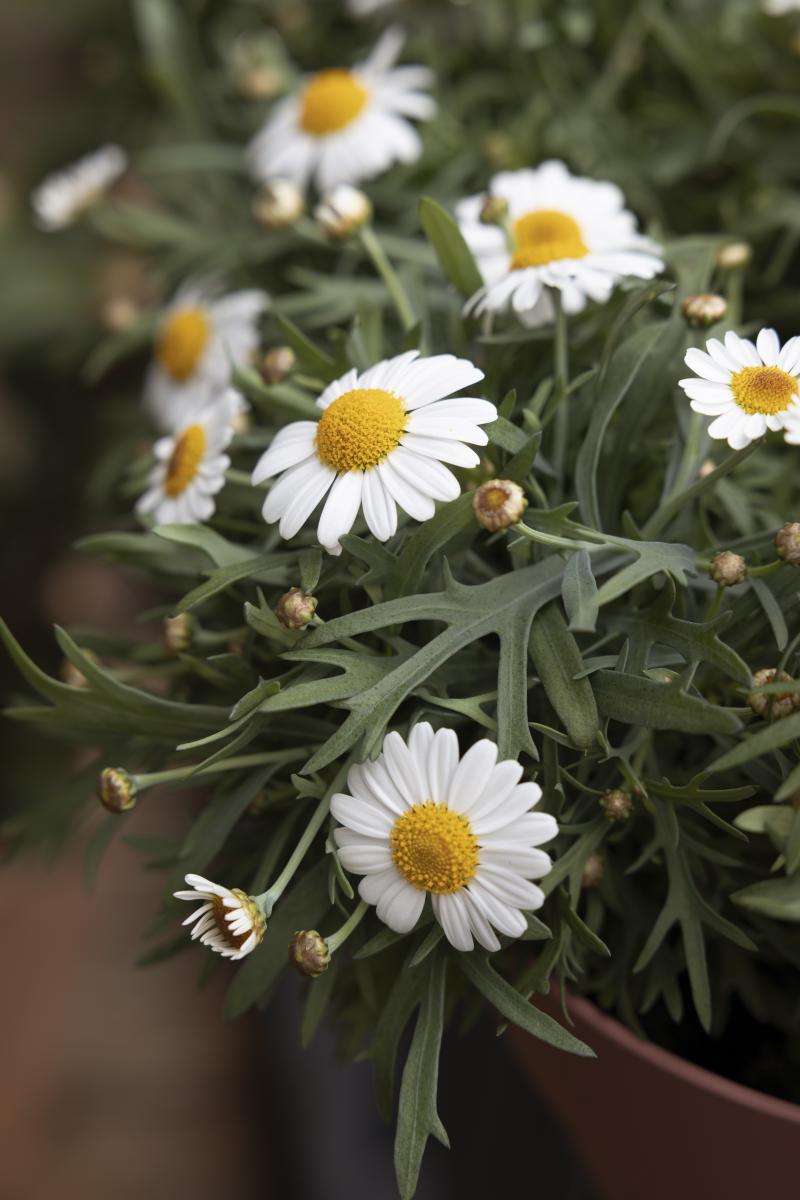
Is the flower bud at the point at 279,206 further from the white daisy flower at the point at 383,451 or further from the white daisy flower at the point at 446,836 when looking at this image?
the white daisy flower at the point at 446,836

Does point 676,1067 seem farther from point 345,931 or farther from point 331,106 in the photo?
point 331,106

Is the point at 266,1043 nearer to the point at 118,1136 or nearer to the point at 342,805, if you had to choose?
the point at 118,1136

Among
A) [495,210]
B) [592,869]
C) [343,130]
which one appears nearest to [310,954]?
[592,869]

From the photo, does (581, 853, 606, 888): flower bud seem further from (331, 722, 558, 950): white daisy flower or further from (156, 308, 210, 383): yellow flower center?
(156, 308, 210, 383): yellow flower center

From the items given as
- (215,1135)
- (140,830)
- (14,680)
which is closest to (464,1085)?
(215,1135)

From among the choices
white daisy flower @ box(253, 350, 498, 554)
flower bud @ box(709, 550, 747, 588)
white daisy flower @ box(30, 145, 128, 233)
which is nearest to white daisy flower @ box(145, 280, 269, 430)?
white daisy flower @ box(30, 145, 128, 233)

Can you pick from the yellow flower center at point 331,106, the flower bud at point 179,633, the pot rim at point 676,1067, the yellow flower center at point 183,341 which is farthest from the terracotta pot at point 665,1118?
the yellow flower center at point 331,106
